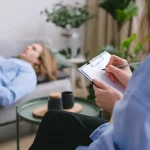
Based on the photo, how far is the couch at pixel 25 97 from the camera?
2059 millimetres

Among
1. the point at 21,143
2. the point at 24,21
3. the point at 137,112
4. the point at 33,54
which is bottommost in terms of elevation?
the point at 21,143

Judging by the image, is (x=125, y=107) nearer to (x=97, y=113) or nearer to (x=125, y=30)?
(x=97, y=113)

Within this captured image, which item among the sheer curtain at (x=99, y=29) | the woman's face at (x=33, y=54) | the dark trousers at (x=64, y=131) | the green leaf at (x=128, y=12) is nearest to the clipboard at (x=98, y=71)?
the dark trousers at (x=64, y=131)

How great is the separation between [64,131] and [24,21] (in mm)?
2120

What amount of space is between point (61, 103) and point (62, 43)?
1734mm

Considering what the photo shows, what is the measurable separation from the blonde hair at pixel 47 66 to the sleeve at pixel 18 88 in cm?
14

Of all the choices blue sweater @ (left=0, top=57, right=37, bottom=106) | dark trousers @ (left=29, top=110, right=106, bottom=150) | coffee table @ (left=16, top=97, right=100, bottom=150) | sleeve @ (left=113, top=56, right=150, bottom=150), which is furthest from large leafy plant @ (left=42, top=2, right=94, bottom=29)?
sleeve @ (left=113, top=56, right=150, bottom=150)

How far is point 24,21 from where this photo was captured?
3061 millimetres

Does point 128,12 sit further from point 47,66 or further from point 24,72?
point 24,72

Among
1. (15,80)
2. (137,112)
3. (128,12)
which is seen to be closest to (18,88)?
(15,80)

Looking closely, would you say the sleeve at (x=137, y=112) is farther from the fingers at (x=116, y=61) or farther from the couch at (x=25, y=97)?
the couch at (x=25, y=97)

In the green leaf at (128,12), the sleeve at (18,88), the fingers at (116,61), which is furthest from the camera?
the green leaf at (128,12)

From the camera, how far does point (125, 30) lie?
120 inches

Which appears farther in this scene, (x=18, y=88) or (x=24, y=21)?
(x=24, y=21)
